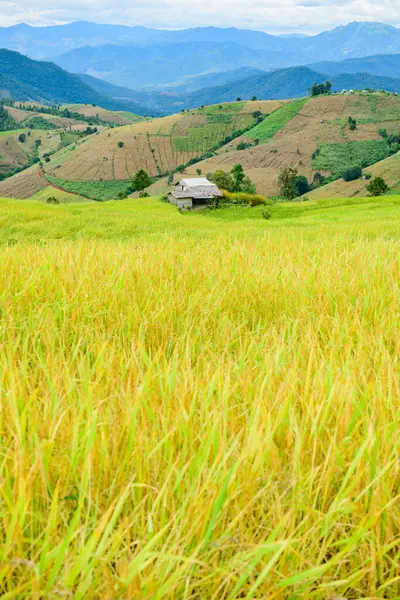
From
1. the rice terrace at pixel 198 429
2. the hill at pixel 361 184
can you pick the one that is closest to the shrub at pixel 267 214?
the rice terrace at pixel 198 429

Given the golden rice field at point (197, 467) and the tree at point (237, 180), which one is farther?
the tree at point (237, 180)

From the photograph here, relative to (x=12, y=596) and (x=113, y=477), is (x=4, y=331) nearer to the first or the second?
(x=113, y=477)

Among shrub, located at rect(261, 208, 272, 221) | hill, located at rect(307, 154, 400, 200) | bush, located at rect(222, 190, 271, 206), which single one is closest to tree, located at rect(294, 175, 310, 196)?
hill, located at rect(307, 154, 400, 200)

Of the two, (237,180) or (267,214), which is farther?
(237,180)

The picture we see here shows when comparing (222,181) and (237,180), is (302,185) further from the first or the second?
(222,181)

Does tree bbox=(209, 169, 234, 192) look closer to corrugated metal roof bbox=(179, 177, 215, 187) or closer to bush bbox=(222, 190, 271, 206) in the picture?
corrugated metal roof bbox=(179, 177, 215, 187)

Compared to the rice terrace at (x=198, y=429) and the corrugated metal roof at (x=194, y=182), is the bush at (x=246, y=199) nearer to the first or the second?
the corrugated metal roof at (x=194, y=182)

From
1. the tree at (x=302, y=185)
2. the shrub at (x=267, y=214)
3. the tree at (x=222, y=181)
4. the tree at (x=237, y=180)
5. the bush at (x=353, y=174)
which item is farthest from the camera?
the bush at (x=353, y=174)

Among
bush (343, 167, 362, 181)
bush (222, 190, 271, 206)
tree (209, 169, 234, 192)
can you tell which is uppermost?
bush (343, 167, 362, 181)

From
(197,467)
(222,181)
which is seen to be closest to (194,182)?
(222,181)

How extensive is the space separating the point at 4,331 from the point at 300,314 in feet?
5.86

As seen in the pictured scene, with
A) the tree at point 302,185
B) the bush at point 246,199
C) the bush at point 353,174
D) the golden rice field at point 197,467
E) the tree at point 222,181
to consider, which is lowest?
the golden rice field at point 197,467

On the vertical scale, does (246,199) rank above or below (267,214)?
above

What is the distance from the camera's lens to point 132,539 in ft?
4.17
